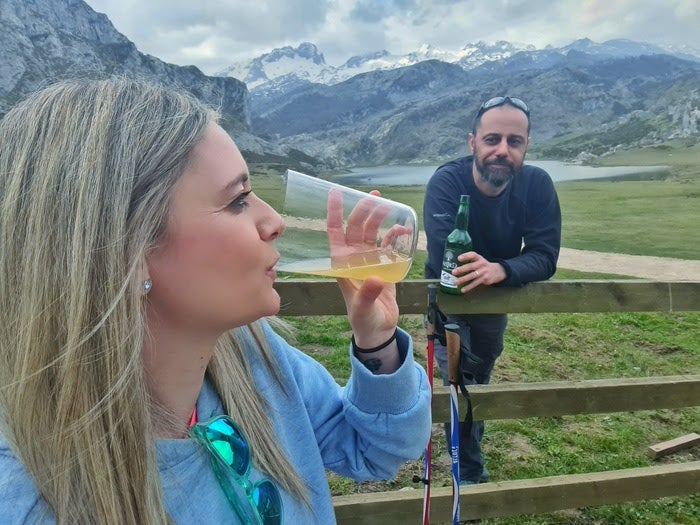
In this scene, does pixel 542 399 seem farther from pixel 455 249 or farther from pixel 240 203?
pixel 240 203

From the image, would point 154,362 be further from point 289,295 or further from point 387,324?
point 289,295

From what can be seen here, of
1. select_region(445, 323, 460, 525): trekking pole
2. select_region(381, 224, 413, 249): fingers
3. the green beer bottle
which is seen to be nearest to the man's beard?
the green beer bottle

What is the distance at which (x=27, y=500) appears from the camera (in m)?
0.93

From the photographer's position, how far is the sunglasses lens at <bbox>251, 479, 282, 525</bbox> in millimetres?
1220

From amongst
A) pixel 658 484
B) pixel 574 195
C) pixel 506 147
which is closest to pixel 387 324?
pixel 506 147

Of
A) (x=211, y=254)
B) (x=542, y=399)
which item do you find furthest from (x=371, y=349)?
(x=542, y=399)

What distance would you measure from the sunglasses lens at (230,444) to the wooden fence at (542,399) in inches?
42.1

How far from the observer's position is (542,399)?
8.60 feet

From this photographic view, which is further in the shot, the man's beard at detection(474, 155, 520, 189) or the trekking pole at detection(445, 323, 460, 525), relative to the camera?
the man's beard at detection(474, 155, 520, 189)

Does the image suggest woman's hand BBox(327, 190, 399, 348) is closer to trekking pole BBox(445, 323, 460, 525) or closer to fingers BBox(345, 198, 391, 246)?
fingers BBox(345, 198, 391, 246)

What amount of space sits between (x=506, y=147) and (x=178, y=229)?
2.49 meters

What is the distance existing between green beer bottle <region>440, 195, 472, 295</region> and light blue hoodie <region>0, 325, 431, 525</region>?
92cm

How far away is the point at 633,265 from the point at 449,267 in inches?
608

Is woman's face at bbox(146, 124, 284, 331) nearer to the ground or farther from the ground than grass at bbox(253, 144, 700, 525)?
farther from the ground
